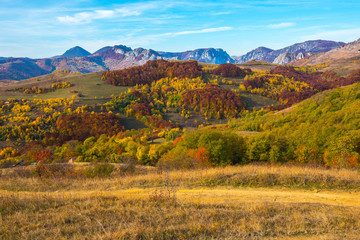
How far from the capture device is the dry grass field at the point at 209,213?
685cm

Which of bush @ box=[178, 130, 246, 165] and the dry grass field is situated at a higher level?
the dry grass field

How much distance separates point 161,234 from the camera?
22.0ft

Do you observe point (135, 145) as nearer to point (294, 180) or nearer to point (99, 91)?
point (294, 180)

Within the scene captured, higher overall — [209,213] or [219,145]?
[209,213]

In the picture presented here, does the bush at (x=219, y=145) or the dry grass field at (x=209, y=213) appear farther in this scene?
the bush at (x=219, y=145)

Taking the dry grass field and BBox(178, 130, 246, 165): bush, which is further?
BBox(178, 130, 246, 165): bush

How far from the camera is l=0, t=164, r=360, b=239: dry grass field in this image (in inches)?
270

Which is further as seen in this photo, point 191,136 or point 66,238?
point 191,136

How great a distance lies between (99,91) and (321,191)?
19971 cm

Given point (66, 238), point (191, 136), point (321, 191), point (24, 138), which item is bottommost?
point (24, 138)

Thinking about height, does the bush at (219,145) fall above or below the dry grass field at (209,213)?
below

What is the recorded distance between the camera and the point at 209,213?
7.94 meters

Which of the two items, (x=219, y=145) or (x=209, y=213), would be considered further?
(x=219, y=145)

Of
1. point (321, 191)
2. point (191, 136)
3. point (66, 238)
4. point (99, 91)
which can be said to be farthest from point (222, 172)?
point (99, 91)
